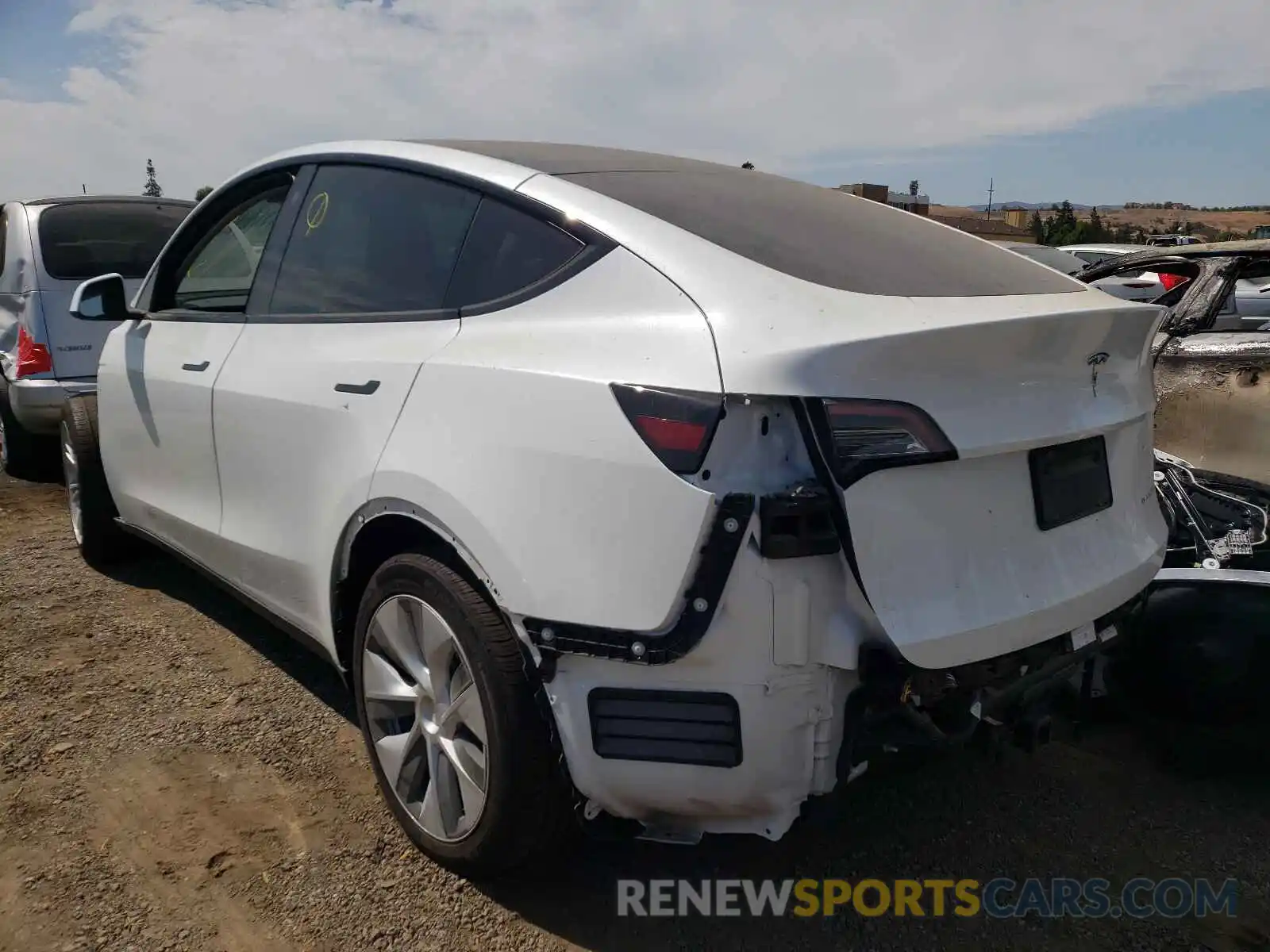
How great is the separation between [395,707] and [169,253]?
2.23 metres

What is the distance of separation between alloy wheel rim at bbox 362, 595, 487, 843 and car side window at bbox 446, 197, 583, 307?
75cm

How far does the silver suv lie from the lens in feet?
18.3

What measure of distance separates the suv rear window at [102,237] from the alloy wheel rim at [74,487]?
1451 millimetres

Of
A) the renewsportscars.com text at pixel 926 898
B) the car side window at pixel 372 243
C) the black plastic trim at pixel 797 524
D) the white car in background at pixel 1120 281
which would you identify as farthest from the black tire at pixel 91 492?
the white car in background at pixel 1120 281

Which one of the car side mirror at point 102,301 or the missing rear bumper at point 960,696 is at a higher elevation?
the car side mirror at point 102,301

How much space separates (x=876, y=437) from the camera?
1.84m

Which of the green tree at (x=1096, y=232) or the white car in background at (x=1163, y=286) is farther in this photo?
the green tree at (x=1096, y=232)

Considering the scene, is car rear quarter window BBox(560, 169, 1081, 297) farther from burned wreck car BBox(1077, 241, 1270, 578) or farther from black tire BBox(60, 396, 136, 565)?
black tire BBox(60, 396, 136, 565)

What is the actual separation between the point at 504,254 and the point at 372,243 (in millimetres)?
595

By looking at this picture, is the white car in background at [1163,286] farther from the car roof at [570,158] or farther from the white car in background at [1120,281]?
the car roof at [570,158]

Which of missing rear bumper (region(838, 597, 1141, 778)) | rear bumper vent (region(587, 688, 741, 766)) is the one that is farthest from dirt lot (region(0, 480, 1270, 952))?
rear bumper vent (region(587, 688, 741, 766))

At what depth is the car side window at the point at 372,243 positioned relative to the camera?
8.38 feet

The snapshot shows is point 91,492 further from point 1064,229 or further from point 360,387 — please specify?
point 1064,229

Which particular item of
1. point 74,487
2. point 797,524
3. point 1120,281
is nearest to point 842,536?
point 797,524
